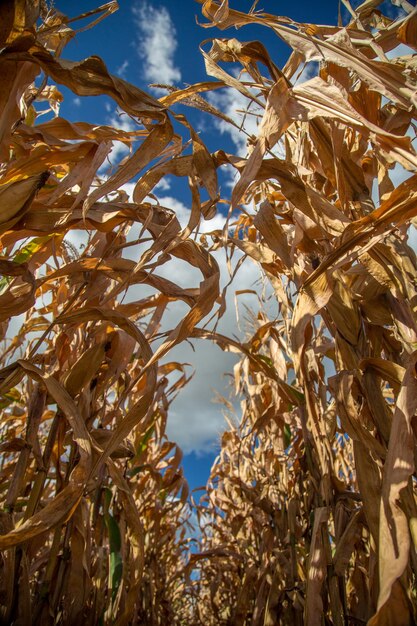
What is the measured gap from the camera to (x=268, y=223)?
0.87m

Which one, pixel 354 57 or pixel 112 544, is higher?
pixel 354 57

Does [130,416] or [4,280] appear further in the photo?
[4,280]

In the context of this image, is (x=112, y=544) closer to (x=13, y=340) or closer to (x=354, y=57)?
(x=13, y=340)

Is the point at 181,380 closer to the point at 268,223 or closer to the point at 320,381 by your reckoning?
the point at 320,381

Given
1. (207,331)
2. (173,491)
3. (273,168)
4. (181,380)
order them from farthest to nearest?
(173,491)
(181,380)
(207,331)
(273,168)

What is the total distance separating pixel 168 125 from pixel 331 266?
16.1 inches

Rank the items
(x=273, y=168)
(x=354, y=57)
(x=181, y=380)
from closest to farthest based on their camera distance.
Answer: (x=354, y=57), (x=273, y=168), (x=181, y=380)

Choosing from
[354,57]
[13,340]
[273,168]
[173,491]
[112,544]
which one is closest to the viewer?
[354,57]

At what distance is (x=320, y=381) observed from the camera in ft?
4.25

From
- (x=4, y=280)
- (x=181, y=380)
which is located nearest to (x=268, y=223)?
(x=4, y=280)

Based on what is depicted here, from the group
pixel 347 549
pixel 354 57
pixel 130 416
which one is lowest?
pixel 347 549

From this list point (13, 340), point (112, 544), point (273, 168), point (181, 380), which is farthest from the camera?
point (181, 380)

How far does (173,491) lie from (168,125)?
2.03 m

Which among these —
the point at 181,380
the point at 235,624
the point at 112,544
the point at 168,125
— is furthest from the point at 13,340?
the point at 235,624
